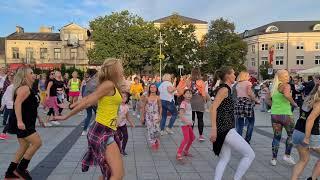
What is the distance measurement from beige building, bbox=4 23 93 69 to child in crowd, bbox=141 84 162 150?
72677 millimetres

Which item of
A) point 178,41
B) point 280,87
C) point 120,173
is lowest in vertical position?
point 120,173

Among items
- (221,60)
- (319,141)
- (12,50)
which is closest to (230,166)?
(319,141)

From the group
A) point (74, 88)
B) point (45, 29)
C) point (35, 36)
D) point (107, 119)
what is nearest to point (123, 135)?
point (107, 119)

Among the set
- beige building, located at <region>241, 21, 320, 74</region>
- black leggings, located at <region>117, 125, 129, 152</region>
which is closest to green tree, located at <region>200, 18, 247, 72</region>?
beige building, located at <region>241, 21, 320, 74</region>

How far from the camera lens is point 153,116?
31.1 feet

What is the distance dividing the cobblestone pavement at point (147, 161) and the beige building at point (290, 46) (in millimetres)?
77889

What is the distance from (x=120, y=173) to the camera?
462cm

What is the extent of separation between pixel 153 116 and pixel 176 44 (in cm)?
4211

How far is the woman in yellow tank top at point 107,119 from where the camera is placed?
4598 millimetres

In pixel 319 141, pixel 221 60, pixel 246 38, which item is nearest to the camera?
pixel 319 141

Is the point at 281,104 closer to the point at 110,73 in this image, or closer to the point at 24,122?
the point at 110,73

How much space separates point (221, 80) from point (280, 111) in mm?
2235

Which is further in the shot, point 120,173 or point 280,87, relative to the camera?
point 280,87

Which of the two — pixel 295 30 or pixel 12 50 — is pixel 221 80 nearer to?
pixel 12 50
